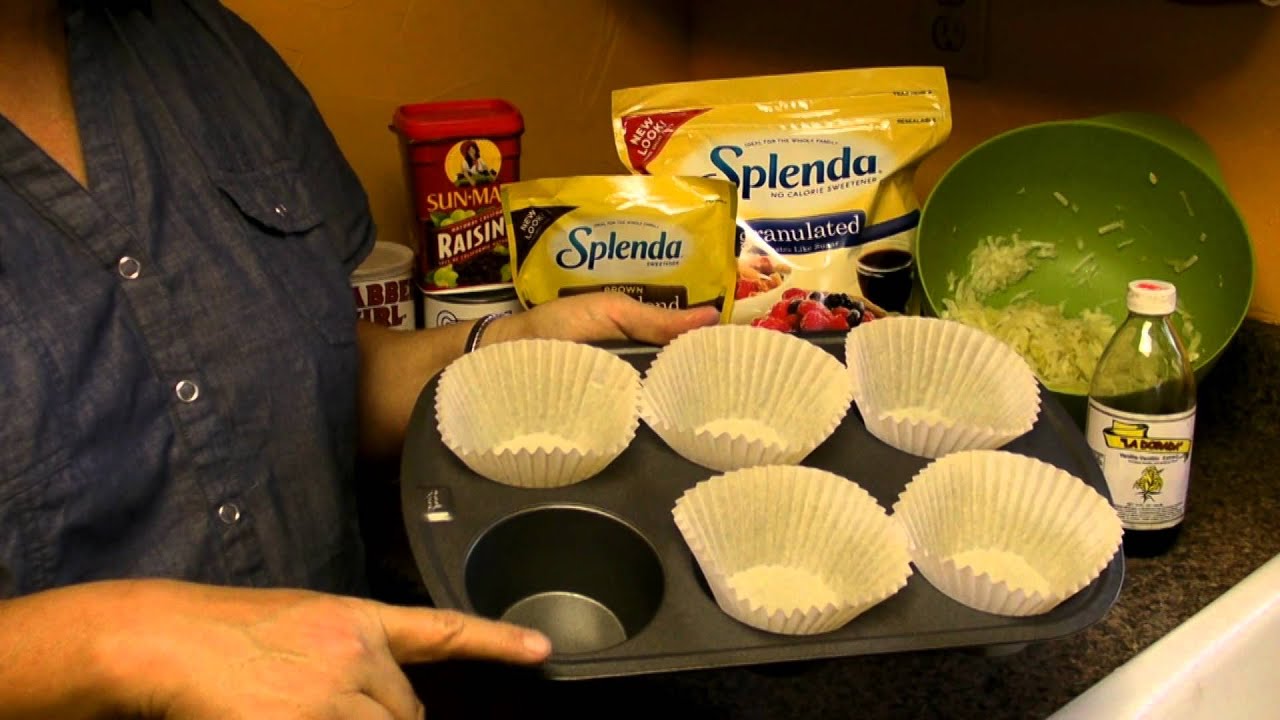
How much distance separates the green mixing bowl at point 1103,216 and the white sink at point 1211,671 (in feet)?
0.83

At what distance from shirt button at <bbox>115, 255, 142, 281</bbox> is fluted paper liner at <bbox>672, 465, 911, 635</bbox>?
1.24 ft

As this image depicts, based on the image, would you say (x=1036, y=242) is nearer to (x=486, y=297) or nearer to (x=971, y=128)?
(x=971, y=128)

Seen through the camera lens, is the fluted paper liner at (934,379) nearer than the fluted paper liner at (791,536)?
No

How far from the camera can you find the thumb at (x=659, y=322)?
36.6 inches

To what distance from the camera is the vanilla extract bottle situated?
0.85m

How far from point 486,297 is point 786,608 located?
20.4 inches

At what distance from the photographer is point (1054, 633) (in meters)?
0.62

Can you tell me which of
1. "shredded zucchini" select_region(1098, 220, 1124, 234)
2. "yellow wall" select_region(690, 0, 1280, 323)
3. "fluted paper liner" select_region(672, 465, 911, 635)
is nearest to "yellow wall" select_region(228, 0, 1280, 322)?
"yellow wall" select_region(690, 0, 1280, 323)

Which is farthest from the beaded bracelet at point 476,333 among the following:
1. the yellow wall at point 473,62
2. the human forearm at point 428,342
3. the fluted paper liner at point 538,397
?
the yellow wall at point 473,62

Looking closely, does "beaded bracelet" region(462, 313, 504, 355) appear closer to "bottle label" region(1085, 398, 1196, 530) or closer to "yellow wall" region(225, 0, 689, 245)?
"yellow wall" region(225, 0, 689, 245)

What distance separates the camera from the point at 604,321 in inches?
37.6

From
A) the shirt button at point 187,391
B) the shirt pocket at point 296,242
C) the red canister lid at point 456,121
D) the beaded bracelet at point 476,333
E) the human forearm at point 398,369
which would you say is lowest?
the human forearm at point 398,369

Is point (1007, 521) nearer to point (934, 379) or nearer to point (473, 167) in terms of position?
point (934, 379)

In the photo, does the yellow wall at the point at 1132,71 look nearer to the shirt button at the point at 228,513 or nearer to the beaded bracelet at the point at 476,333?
the beaded bracelet at the point at 476,333
